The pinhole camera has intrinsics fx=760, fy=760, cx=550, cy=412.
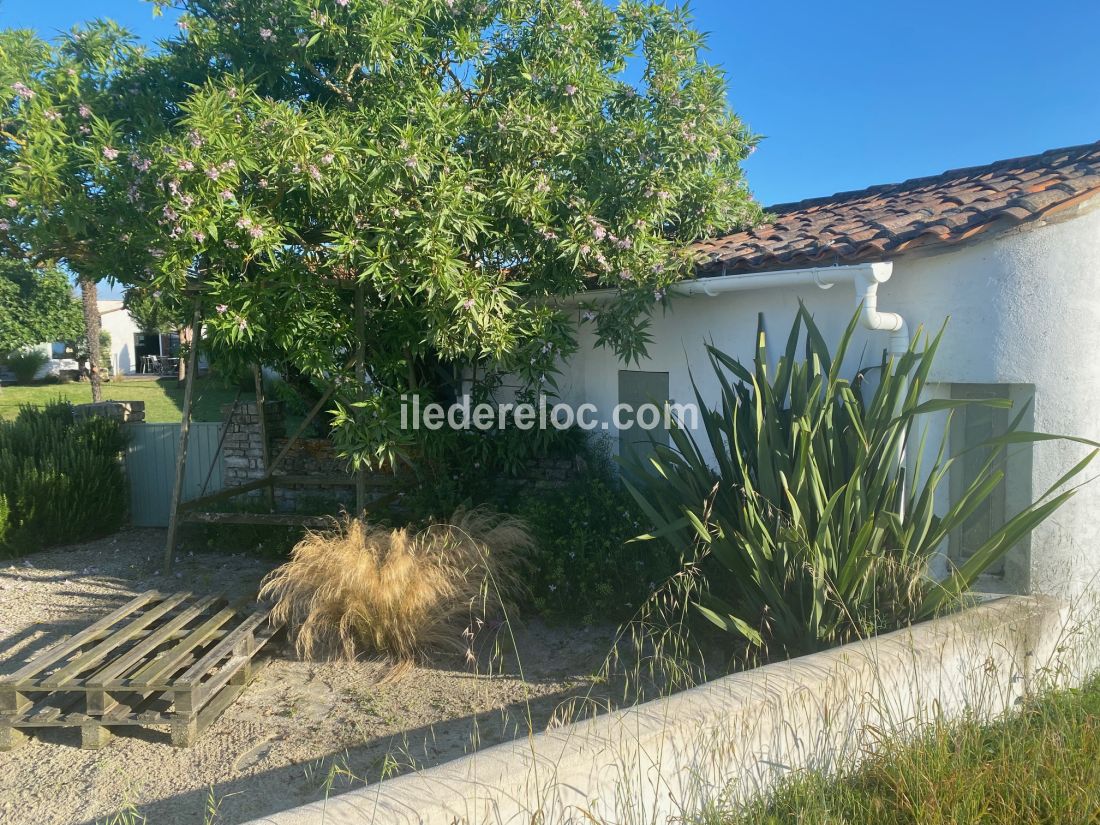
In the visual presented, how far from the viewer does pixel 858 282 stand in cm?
460

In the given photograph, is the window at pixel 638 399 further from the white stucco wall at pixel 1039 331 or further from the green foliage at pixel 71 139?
the green foliage at pixel 71 139

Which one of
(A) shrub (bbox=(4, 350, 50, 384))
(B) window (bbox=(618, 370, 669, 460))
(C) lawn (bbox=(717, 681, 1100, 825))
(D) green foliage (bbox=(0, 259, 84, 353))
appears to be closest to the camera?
(C) lawn (bbox=(717, 681, 1100, 825))

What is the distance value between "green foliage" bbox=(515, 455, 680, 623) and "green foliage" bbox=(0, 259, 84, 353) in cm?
2367

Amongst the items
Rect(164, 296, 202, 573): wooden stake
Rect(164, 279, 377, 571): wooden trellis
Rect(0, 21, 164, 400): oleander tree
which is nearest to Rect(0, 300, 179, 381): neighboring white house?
Rect(164, 279, 377, 571): wooden trellis

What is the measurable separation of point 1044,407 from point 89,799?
5366 mm

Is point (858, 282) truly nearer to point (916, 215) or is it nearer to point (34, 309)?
point (916, 215)

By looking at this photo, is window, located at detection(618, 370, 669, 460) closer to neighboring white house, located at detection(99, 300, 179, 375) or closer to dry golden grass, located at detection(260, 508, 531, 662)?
dry golden grass, located at detection(260, 508, 531, 662)

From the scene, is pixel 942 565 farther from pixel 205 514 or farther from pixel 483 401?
pixel 205 514

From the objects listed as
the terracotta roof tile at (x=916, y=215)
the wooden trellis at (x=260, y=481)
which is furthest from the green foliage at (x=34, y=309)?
the terracotta roof tile at (x=916, y=215)

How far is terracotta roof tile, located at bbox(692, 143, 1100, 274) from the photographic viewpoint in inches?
176

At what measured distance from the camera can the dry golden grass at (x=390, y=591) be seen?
4711 millimetres

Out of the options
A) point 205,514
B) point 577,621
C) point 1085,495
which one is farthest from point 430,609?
point 1085,495

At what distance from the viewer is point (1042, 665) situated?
378cm

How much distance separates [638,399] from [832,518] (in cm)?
308
